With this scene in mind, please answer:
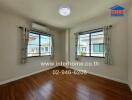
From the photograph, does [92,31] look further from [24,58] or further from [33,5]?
[24,58]

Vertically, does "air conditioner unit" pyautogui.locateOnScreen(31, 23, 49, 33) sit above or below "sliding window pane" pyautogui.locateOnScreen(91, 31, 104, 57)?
above

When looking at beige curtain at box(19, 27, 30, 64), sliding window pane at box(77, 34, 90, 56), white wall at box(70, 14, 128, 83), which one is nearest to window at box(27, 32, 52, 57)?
beige curtain at box(19, 27, 30, 64)

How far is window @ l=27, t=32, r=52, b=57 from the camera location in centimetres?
372

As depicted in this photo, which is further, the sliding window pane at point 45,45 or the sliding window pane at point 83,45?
the sliding window pane at point 45,45

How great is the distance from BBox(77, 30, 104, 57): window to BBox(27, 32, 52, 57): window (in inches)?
69.9

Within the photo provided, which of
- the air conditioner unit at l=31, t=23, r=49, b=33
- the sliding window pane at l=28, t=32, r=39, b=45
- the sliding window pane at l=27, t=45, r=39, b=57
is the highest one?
the air conditioner unit at l=31, t=23, r=49, b=33

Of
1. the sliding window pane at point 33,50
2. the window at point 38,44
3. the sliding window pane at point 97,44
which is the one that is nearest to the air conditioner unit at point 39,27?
the window at point 38,44

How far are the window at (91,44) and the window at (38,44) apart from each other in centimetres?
177

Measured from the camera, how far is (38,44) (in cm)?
411

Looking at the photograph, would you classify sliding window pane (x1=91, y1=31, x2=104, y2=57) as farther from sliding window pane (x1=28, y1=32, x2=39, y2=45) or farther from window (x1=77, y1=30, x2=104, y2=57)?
sliding window pane (x1=28, y1=32, x2=39, y2=45)

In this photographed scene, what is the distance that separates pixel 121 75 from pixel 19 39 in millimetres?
3980

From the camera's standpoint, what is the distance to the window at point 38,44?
147 inches

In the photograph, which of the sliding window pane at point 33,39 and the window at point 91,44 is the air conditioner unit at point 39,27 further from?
the window at point 91,44

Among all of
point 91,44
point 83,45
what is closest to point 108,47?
point 91,44
